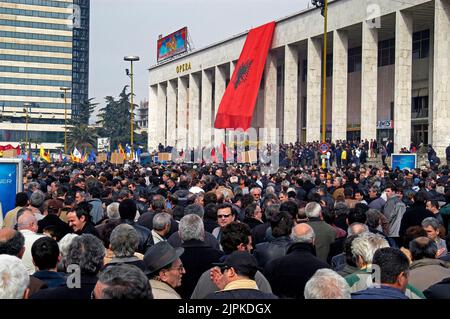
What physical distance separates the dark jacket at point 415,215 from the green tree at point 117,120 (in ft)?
335

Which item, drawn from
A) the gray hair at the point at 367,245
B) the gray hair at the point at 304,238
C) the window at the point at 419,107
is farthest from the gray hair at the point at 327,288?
the window at the point at 419,107

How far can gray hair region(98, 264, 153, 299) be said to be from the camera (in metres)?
3.63

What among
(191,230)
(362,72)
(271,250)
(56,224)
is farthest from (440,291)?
(362,72)

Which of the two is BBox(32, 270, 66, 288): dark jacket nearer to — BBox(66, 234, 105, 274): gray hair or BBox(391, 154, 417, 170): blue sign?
BBox(66, 234, 105, 274): gray hair

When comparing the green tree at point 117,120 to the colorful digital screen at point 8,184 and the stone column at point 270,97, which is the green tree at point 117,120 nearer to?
the stone column at point 270,97

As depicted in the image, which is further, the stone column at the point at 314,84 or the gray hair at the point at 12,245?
the stone column at the point at 314,84

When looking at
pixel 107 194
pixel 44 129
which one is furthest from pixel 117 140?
pixel 107 194

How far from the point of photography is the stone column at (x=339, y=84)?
44.9 meters

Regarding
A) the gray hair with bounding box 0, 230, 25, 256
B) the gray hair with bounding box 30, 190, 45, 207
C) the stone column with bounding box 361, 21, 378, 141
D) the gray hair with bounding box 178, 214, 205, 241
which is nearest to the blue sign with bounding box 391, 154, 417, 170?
the gray hair with bounding box 30, 190, 45, 207

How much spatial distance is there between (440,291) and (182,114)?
6920 centimetres

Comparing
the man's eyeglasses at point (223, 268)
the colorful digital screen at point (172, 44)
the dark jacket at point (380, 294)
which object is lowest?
the dark jacket at point (380, 294)

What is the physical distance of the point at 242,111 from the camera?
5038cm

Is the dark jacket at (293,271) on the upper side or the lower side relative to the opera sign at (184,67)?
lower

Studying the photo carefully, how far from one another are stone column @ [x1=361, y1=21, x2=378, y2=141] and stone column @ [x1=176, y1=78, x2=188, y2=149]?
33.2 metres
